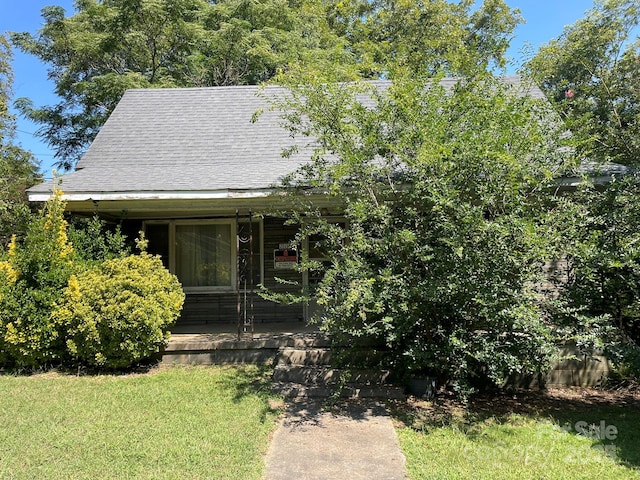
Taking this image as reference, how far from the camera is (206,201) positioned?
23.7 ft

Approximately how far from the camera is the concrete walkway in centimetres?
370

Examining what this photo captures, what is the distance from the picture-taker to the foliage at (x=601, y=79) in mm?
6121

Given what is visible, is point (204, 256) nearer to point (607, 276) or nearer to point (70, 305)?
point (70, 305)

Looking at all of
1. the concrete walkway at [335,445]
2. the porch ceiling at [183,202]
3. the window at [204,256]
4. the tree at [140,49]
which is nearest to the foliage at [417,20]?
the tree at [140,49]

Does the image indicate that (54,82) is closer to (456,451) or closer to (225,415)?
(225,415)

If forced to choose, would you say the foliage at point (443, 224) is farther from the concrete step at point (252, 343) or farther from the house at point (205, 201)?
the house at point (205, 201)

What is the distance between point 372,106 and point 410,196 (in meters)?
5.69

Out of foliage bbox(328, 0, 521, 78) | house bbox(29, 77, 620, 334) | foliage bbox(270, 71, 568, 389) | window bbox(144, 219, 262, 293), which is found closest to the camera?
foliage bbox(270, 71, 568, 389)

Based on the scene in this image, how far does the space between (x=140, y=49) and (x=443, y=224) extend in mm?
16102

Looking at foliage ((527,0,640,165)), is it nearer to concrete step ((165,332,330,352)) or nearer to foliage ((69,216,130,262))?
concrete step ((165,332,330,352))

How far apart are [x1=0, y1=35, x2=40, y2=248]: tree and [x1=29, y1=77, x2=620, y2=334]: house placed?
4.05 meters

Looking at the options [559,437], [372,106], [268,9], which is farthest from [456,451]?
[268,9]

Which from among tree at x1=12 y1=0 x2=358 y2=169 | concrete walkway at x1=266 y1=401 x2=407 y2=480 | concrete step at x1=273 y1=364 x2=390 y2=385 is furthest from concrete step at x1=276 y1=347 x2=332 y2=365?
tree at x1=12 y1=0 x2=358 y2=169

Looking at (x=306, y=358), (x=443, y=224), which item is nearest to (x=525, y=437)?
(x=443, y=224)
